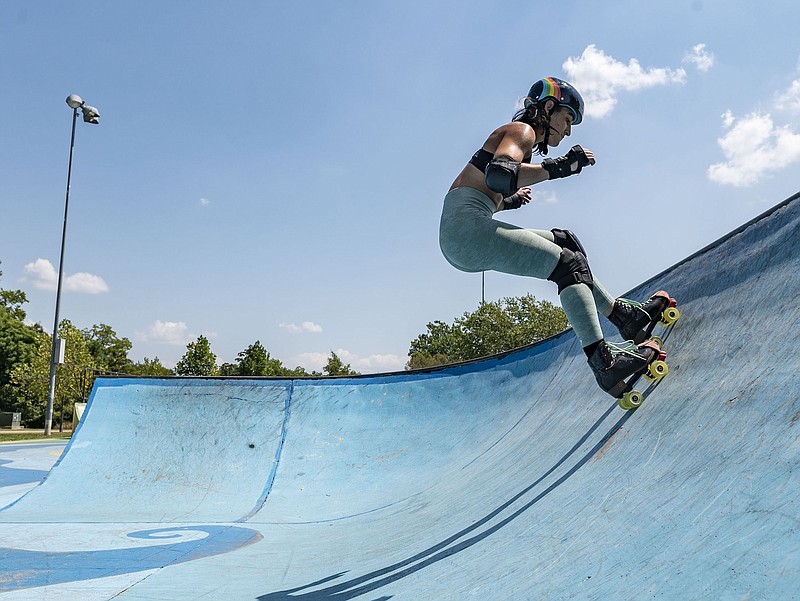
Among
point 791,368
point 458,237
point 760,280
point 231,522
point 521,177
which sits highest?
point 521,177

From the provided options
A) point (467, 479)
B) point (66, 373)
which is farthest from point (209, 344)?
point (467, 479)

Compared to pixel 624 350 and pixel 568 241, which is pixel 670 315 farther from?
pixel 568 241

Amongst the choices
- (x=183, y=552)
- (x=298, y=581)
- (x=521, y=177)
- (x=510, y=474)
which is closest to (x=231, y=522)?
(x=183, y=552)

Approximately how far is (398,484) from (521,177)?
3.82 m

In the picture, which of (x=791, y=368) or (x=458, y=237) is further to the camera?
(x=458, y=237)

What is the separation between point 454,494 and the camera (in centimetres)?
456

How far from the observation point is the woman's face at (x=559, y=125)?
11.1 feet

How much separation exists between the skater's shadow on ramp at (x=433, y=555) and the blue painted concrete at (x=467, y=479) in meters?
0.02

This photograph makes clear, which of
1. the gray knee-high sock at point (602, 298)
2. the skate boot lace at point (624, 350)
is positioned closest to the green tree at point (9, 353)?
the gray knee-high sock at point (602, 298)

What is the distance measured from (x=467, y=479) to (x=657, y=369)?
2.18 meters

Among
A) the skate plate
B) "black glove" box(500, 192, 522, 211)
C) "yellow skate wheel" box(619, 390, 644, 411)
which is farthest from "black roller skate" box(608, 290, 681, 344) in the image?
"black glove" box(500, 192, 522, 211)

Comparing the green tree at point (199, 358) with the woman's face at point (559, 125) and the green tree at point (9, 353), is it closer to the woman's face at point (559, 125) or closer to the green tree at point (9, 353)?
the green tree at point (9, 353)

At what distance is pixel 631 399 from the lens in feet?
10.9

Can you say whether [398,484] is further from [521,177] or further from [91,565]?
[521,177]
